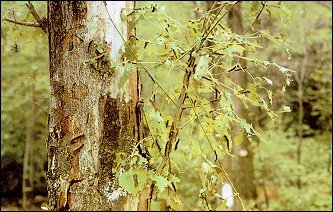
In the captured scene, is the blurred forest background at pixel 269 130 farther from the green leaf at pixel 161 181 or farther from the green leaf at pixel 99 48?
the green leaf at pixel 161 181

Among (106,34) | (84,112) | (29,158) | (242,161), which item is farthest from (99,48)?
(29,158)

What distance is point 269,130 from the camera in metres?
13.5

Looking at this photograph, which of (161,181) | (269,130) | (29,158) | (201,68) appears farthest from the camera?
(269,130)

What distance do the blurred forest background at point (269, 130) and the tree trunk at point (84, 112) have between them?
7219 mm

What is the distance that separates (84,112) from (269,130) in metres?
12.3

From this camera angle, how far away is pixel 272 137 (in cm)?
1209

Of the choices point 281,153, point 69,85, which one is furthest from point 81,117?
point 281,153

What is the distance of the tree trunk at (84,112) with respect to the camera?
161 cm

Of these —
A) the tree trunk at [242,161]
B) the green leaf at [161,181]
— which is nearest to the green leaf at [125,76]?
the green leaf at [161,181]

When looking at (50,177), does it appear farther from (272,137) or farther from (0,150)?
(272,137)

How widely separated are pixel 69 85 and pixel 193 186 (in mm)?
9188

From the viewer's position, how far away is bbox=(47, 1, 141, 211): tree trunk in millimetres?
1613

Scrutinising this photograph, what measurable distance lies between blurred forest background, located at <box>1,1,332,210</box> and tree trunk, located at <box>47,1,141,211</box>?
7219mm

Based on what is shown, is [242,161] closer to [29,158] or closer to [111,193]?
[29,158]
